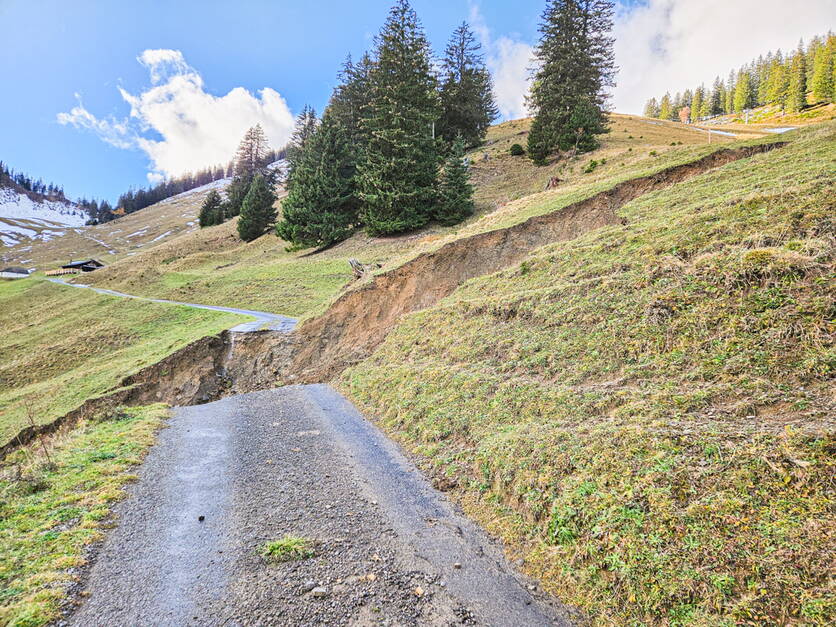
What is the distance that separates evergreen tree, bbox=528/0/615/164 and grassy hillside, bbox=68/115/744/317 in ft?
7.58

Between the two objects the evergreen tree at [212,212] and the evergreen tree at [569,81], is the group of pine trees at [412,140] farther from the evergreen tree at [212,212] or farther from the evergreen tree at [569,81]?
the evergreen tree at [212,212]

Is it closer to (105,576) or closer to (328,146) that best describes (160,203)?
(328,146)

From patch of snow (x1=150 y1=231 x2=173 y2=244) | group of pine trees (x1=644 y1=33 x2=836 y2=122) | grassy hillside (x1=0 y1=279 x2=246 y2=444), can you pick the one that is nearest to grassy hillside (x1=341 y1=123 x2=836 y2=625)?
grassy hillside (x1=0 y1=279 x2=246 y2=444)

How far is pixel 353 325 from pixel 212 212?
212 ft

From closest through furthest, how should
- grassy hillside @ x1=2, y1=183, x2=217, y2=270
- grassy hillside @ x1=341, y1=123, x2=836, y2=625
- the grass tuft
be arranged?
grassy hillside @ x1=341, y1=123, x2=836, y2=625
the grass tuft
grassy hillside @ x1=2, y1=183, x2=217, y2=270

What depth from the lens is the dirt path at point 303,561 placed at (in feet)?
13.3

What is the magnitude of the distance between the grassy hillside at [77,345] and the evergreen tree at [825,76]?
A: 331ft

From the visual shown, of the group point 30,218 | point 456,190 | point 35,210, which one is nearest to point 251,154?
point 456,190

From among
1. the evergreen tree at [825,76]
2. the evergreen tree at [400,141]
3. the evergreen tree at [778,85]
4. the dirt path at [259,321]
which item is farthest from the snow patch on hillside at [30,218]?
the evergreen tree at [778,85]

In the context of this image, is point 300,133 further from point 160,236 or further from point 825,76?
point 825,76

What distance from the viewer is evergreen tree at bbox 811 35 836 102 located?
66750 mm

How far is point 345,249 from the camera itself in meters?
34.9

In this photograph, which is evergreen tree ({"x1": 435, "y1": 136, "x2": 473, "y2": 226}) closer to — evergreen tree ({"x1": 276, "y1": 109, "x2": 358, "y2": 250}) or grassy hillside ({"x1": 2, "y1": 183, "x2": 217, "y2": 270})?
evergreen tree ({"x1": 276, "y1": 109, "x2": 358, "y2": 250})

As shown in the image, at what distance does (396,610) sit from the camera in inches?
160
